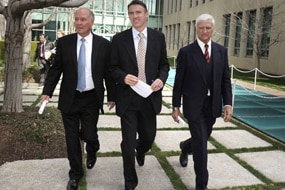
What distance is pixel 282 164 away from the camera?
4.75 meters

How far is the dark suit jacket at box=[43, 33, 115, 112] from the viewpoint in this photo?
11.7 feet

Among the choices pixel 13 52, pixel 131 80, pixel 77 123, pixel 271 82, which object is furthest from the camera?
pixel 271 82

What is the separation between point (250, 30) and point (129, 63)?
1883 cm

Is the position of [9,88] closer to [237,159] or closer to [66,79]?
[66,79]

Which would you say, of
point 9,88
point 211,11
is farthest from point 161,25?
point 9,88

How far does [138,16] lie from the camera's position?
11.3ft

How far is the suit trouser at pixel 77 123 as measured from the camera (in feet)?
11.9

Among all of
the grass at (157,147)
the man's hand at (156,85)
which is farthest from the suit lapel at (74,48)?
the grass at (157,147)

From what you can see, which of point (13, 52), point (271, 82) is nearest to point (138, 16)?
point (13, 52)

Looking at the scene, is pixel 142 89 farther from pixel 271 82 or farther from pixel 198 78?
pixel 271 82

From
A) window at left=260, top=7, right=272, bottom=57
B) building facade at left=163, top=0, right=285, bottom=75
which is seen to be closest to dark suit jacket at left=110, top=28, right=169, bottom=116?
building facade at left=163, top=0, right=285, bottom=75

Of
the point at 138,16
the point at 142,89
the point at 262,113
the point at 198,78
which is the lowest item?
the point at 262,113

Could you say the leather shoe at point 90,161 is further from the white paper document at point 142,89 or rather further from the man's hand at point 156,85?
the man's hand at point 156,85

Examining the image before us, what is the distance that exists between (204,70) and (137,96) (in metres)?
0.76
